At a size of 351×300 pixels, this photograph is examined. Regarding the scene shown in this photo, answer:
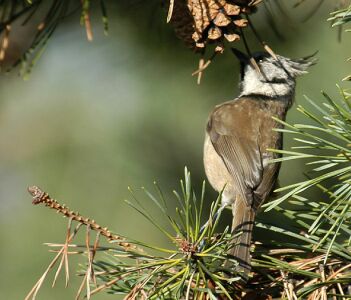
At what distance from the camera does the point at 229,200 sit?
11.3 ft

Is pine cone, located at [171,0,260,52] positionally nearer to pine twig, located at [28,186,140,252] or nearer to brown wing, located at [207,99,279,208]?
pine twig, located at [28,186,140,252]

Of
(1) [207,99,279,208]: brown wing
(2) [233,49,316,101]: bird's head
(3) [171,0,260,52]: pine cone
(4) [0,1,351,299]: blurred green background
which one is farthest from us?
(4) [0,1,351,299]: blurred green background

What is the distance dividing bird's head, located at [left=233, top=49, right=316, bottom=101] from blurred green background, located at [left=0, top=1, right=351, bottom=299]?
93 mm

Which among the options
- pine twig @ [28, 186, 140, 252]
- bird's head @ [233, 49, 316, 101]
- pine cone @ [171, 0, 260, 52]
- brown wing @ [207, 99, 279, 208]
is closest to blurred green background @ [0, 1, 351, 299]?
bird's head @ [233, 49, 316, 101]

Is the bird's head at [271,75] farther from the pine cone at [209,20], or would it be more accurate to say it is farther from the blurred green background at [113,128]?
the pine cone at [209,20]

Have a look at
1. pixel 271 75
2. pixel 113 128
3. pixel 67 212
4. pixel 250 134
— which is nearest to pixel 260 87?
pixel 271 75

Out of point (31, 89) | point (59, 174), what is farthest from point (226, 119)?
point (31, 89)

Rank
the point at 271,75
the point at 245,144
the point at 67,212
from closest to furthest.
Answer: the point at 67,212 < the point at 245,144 < the point at 271,75

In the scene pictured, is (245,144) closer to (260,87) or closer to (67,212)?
(260,87)

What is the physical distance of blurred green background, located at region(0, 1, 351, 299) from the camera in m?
3.91

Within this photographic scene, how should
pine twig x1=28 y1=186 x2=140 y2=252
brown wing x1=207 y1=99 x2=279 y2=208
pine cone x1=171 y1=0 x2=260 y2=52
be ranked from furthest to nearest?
brown wing x1=207 y1=99 x2=279 y2=208 < pine cone x1=171 y1=0 x2=260 y2=52 < pine twig x1=28 y1=186 x2=140 y2=252

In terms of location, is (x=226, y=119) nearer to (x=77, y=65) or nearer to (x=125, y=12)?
(x=125, y=12)

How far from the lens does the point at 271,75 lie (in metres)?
4.10

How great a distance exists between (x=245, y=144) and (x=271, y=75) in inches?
Result: 24.9
